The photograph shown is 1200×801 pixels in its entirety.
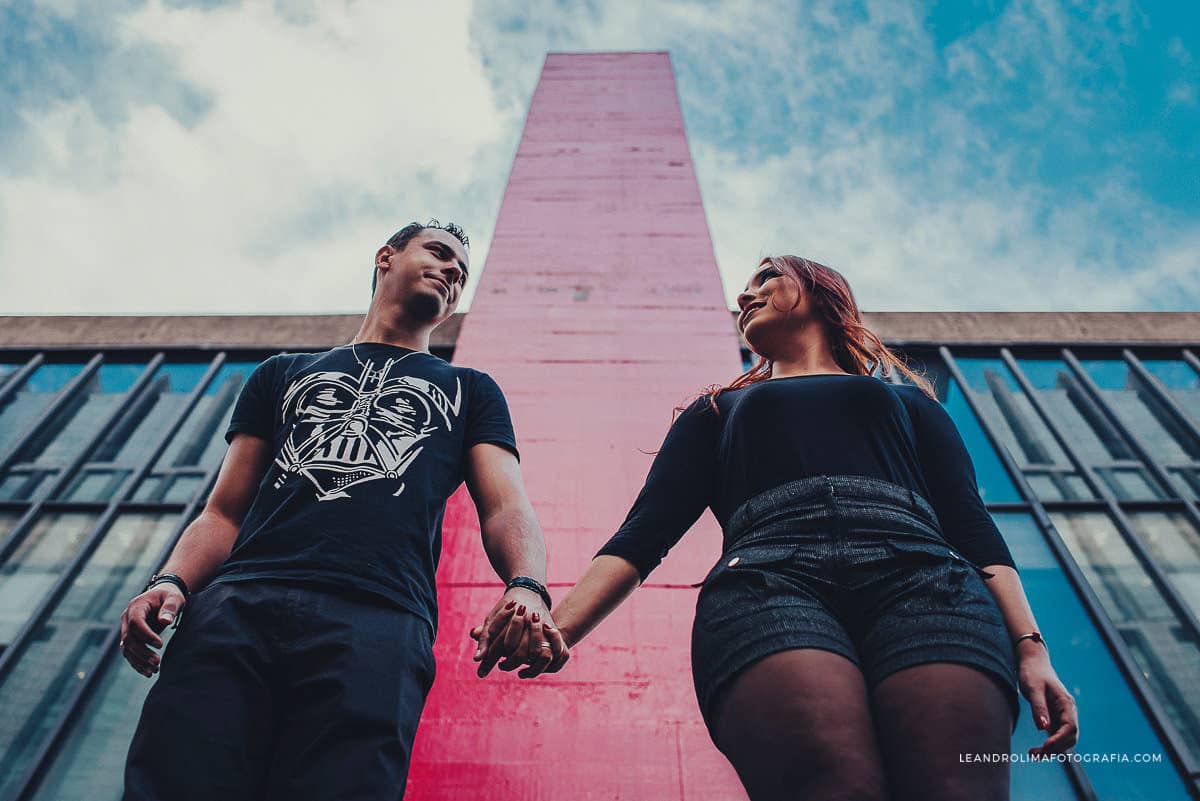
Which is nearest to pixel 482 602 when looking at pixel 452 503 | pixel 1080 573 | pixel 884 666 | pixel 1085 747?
pixel 452 503

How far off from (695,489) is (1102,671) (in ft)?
9.98

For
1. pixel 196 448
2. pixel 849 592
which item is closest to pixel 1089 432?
pixel 849 592

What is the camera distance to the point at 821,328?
7.24 feet

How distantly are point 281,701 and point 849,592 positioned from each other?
116 cm

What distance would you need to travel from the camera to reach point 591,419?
4.32 meters

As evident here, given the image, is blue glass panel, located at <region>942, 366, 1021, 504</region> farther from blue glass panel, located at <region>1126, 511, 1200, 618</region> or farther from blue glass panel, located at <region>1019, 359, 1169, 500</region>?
blue glass panel, located at <region>1126, 511, 1200, 618</region>

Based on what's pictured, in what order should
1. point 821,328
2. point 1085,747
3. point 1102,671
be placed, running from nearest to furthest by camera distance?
point 821,328, point 1085,747, point 1102,671

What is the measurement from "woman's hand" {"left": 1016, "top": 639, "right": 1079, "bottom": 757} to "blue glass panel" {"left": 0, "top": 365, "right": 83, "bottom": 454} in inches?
236

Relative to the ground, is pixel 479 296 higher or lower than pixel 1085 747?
higher

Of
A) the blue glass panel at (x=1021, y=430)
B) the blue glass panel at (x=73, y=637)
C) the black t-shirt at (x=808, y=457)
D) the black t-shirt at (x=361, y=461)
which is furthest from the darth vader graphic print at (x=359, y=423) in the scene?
the blue glass panel at (x=1021, y=430)

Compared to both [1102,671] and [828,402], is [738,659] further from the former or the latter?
[1102,671]

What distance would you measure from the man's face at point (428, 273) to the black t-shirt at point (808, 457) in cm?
106

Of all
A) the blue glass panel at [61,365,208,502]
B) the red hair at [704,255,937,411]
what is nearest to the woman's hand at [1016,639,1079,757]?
the red hair at [704,255,937,411]

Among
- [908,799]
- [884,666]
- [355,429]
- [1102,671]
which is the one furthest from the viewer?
[1102,671]
